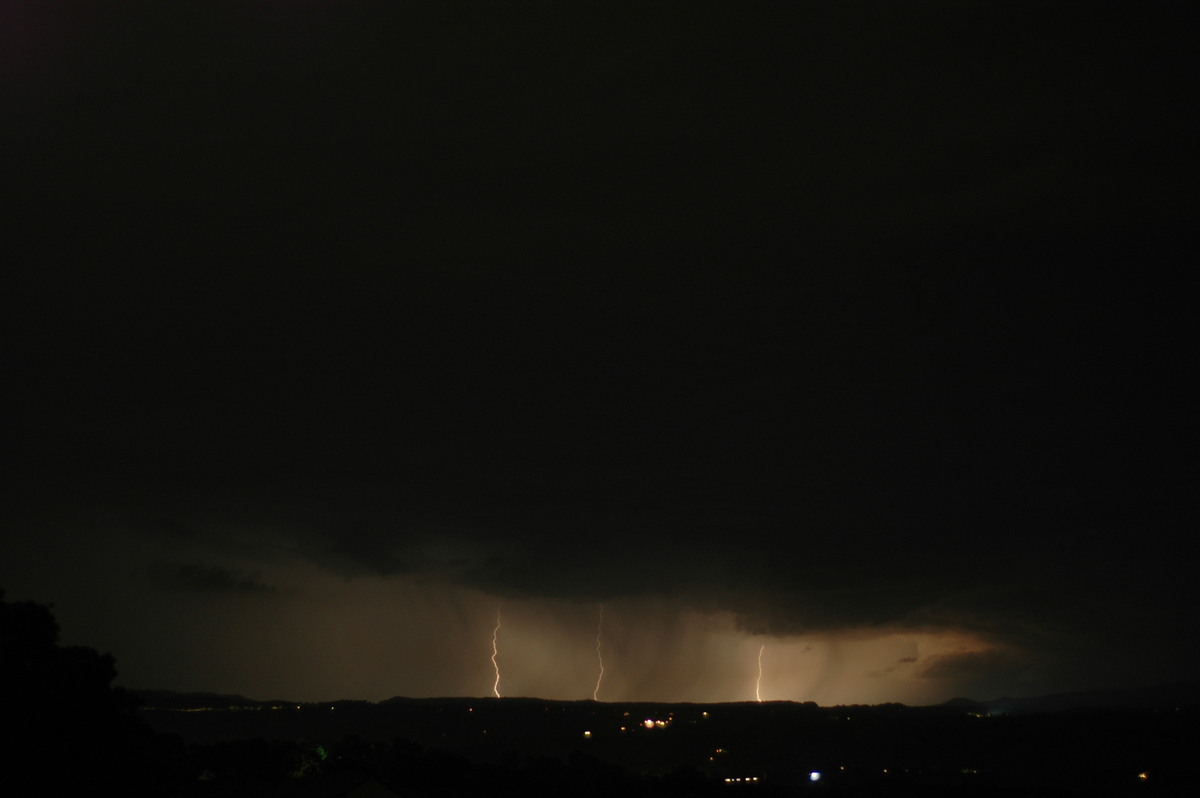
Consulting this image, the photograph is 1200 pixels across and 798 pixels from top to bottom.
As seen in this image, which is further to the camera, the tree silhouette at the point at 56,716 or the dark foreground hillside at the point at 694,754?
the dark foreground hillside at the point at 694,754

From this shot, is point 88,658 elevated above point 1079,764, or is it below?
above

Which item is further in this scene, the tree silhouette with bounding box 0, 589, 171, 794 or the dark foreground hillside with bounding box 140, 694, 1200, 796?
the dark foreground hillside with bounding box 140, 694, 1200, 796

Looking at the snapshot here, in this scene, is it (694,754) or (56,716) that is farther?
(694,754)

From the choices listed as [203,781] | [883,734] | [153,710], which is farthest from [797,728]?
[203,781]

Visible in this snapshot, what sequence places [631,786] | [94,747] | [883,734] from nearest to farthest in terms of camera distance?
[94,747] → [631,786] → [883,734]

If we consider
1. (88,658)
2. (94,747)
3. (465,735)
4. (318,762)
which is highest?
(88,658)

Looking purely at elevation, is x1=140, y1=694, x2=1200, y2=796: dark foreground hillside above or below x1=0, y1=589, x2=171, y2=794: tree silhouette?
below

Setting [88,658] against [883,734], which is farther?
[883,734]

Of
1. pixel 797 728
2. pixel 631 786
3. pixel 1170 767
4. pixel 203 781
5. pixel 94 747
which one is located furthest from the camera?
pixel 797 728

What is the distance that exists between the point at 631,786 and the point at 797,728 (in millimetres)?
114431

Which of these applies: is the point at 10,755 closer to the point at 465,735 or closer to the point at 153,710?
the point at 465,735

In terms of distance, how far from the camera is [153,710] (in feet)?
591

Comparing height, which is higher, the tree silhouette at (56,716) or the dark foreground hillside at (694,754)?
the tree silhouette at (56,716)

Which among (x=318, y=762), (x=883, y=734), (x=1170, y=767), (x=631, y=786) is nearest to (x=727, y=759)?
(x=883, y=734)
